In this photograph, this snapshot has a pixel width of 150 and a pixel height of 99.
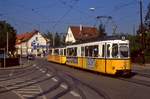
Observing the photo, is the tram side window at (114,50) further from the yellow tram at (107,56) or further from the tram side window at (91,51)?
the tram side window at (91,51)

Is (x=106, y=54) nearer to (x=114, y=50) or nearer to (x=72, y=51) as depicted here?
(x=114, y=50)

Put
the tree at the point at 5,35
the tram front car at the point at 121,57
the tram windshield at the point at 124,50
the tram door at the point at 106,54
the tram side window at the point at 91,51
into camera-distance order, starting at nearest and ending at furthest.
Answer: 1. the tram front car at the point at 121,57
2. the tram windshield at the point at 124,50
3. the tram door at the point at 106,54
4. the tram side window at the point at 91,51
5. the tree at the point at 5,35

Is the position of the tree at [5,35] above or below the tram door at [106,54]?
above

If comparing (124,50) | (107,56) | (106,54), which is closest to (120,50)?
(124,50)

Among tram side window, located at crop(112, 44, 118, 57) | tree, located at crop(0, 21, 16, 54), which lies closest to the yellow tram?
tram side window, located at crop(112, 44, 118, 57)

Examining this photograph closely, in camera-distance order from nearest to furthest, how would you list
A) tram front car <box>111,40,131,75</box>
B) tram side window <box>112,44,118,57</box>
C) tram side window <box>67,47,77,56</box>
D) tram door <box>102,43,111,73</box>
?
tram front car <box>111,40,131,75</box> → tram side window <box>112,44,118,57</box> → tram door <box>102,43,111,73</box> → tram side window <box>67,47,77,56</box>

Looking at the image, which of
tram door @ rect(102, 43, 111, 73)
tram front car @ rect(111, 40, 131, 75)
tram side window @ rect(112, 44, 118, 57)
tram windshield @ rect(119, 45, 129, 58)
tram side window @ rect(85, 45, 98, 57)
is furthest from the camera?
tram side window @ rect(85, 45, 98, 57)

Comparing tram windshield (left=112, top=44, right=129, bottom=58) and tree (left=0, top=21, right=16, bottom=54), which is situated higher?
tree (left=0, top=21, right=16, bottom=54)

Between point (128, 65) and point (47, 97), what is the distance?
12.9m

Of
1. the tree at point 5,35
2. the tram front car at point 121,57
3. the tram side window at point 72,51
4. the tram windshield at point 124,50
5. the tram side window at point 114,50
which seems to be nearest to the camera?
the tram front car at point 121,57

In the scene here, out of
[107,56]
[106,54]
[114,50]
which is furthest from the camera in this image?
[106,54]

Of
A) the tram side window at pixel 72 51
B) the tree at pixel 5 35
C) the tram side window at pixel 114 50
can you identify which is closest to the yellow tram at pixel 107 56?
the tram side window at pixel 114 50

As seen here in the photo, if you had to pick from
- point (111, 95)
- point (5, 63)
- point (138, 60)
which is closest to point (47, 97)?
point (111, 95)

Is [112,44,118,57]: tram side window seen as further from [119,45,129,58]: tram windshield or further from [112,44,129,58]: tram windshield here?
[119,45,129,58]: tram windshield
